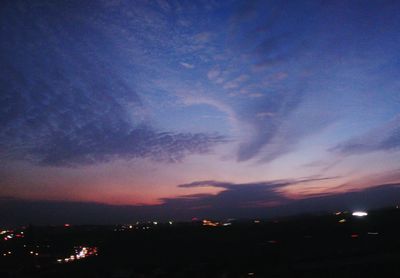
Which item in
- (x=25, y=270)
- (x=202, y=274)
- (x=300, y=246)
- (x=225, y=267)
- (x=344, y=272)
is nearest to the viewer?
(x=344, y=272)

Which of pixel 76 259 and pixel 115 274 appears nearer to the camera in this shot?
pixel 115 274

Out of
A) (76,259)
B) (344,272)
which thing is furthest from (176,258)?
(344,272)

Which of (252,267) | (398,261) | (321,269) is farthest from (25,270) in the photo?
(398,261)

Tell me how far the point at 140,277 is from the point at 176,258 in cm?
2644

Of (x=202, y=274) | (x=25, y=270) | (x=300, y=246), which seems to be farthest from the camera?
(x=300, y=246)

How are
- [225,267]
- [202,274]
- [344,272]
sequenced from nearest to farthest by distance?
[344,272]
[202,274]
[225,267]

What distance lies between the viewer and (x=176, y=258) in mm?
66000

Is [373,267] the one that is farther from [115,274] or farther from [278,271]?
[115,274]

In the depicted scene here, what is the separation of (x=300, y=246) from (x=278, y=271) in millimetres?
A: 30126

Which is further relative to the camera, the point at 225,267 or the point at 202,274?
the point at 225,267

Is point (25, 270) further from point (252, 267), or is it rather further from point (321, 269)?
point (321, 269)

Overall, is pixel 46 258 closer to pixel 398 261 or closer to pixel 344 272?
pixel 344 272

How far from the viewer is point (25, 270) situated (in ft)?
158

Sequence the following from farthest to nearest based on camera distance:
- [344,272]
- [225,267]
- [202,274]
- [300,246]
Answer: [300,246] → [225,267] → [202,274] → [344,272]
